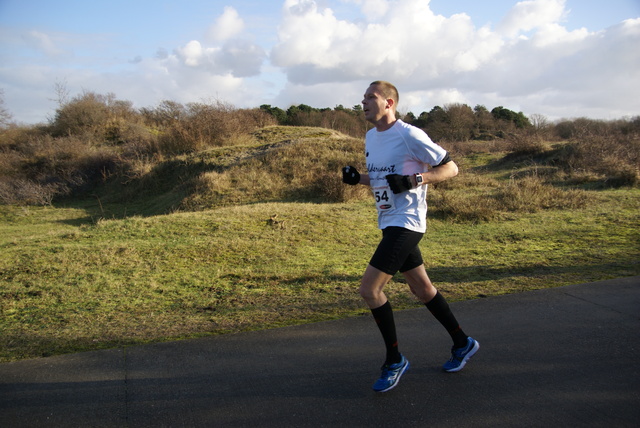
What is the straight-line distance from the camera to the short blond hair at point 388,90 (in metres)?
3.54

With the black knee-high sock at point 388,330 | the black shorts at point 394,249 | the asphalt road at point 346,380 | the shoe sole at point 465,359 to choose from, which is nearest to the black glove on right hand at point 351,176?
the black shorts at point 394,249

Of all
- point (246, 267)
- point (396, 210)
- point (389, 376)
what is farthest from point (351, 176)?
point (246, 267)

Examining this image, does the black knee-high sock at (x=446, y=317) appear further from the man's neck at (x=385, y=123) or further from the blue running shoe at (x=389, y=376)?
the man's neck at (x=385, y=123)

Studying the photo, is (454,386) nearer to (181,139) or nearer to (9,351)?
(9,351)

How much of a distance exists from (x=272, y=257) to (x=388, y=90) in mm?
4519

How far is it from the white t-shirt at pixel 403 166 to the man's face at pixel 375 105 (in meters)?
0.13

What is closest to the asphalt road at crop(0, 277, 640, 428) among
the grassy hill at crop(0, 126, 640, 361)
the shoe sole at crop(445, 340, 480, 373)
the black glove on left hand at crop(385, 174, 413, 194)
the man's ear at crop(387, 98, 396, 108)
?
the shoe sole at crop(445, 340, 480, 373)

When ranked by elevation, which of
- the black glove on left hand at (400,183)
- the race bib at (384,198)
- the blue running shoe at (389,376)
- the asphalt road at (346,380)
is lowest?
the asphalt road at (346,380)

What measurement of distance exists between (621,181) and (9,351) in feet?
50.8

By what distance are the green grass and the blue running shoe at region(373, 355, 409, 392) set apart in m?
1.58

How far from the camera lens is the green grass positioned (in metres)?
4.86

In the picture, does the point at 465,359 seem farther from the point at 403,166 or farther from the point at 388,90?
the point at 388,90

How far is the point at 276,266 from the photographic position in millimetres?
7117

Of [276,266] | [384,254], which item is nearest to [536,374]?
[384,254]
